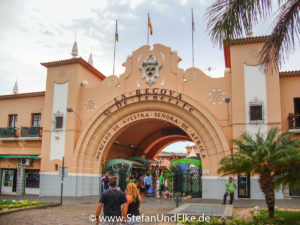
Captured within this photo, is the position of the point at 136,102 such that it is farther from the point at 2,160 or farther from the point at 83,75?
the point at 2,160

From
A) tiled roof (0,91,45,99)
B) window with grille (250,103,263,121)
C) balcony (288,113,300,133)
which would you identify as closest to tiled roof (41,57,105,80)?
tiled roof (0,91,45,99)

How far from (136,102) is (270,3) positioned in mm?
13049

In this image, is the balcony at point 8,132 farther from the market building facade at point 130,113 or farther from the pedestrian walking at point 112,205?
the pedestrian walking at point 112,205

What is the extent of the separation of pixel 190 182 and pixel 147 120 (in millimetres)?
4962

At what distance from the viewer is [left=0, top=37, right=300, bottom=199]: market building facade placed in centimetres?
1914

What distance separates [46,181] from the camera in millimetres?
22672

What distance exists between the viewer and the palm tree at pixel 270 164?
1027 cm

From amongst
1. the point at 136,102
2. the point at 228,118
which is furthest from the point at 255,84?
the point at 136,102

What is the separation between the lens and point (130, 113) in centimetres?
2200

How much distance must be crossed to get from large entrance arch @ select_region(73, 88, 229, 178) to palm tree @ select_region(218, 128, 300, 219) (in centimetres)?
780

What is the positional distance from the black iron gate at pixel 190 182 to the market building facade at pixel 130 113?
47.8 inches

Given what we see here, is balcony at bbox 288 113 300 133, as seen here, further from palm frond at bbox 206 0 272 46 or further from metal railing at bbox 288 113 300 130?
palm frond at bbox 206 0 272 46

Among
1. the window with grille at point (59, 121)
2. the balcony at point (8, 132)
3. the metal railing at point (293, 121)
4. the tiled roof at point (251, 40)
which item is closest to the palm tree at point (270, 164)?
the metal railing at point (293, 121)

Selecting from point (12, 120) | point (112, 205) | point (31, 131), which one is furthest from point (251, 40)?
point (12, 120)
